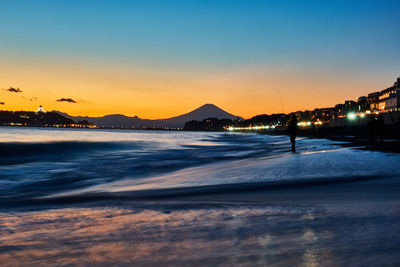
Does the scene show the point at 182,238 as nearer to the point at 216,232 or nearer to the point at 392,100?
the point at 216,232

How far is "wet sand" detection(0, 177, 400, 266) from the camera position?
150 inches

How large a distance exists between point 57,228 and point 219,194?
424 centimetres

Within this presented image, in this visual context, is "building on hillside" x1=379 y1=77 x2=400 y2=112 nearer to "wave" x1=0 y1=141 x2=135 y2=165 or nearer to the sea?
"wave" x1=0 y1=141 x2=135 y2=165

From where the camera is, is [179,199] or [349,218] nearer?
[349,218]

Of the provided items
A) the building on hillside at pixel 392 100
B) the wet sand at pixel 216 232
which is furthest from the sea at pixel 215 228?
the building on hillside at pixel 392 100

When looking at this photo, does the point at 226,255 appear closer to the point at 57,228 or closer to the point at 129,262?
the point at 129,262

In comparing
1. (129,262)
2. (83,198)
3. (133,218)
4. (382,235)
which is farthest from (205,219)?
(83,198)

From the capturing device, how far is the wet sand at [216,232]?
150 inches

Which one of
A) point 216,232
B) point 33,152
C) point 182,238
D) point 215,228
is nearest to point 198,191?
point 215,228

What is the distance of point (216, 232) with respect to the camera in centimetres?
490

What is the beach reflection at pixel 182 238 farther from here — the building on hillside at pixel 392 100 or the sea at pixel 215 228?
the building on hillside at pixel 392 100

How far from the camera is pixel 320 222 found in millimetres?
5199

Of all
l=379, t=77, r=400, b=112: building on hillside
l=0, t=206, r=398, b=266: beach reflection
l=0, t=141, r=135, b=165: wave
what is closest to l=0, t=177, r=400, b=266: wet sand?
l=0, t=206, r=398, b=266: beach reflection

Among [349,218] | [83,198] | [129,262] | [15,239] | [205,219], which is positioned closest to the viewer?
[129,262]
